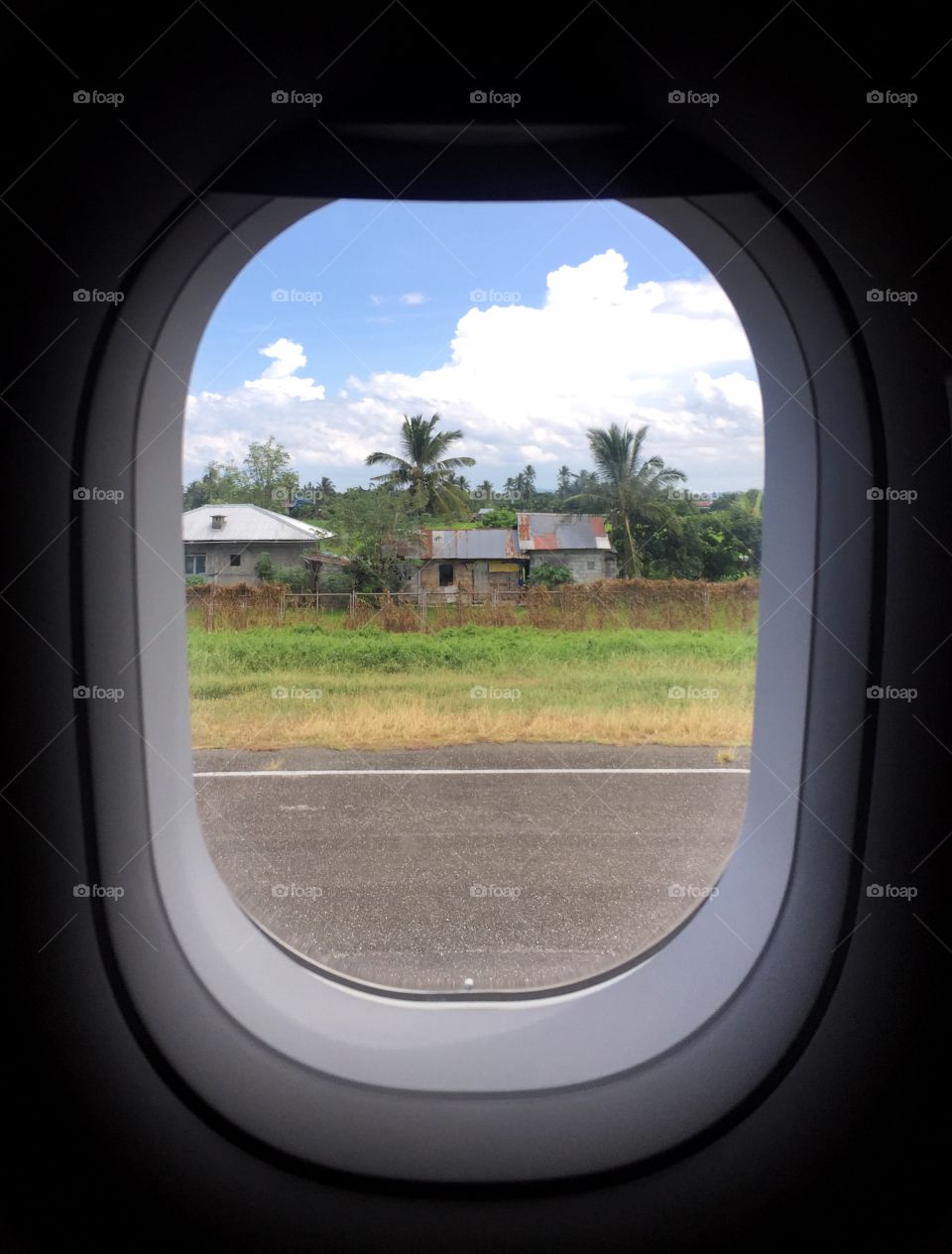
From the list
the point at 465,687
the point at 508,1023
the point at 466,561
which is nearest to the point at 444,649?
the point at 465,687

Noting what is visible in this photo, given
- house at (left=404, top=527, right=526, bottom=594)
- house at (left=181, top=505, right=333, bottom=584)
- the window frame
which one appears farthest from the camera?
house at (left=404, top=527, right=526, bottom=594)

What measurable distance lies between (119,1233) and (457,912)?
0.79 metres

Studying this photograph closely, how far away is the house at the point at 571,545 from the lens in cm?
155

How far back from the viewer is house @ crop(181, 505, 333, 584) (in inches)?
55.9

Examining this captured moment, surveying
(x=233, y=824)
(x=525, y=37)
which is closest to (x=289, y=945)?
(x=233, y=824)

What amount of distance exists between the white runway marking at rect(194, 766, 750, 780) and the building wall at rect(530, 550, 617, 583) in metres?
0.46

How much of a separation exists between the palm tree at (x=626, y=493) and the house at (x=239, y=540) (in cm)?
55

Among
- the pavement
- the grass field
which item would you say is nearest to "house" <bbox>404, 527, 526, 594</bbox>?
the grass field

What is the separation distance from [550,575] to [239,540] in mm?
619

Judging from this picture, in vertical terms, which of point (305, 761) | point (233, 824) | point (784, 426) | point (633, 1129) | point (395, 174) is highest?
point (395, 174)

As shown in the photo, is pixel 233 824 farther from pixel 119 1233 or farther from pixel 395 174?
pixel 395 174

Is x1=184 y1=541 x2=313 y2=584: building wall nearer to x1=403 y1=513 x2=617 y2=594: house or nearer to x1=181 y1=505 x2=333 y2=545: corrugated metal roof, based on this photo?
x1=181 y1=505 x2=333 y2=545: corrugated metal roof

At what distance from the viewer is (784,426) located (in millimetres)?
1346

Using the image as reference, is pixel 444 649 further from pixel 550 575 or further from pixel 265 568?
pixel 265 568
